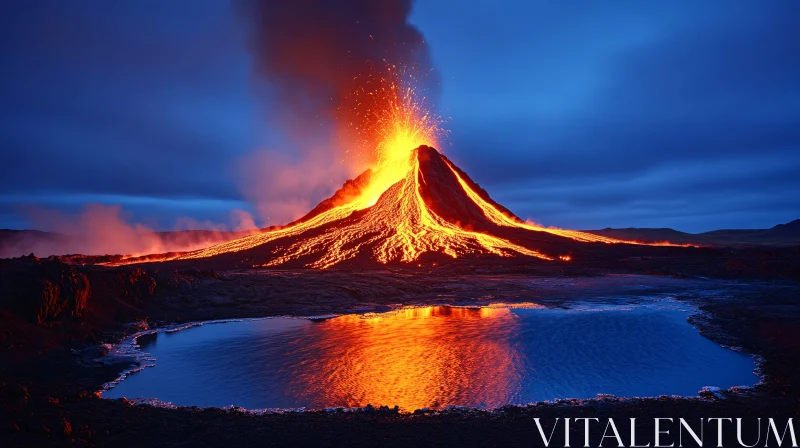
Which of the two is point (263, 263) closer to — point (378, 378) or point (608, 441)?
point (378, 378)

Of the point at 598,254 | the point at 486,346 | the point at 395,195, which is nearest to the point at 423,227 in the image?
the point at 395,195

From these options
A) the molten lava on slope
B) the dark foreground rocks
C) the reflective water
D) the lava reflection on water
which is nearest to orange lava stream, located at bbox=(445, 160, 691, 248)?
the molten lava on slope

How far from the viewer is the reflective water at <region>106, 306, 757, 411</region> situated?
44.7 feet

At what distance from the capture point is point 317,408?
1241 cm

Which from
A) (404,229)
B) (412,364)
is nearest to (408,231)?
(404,229)

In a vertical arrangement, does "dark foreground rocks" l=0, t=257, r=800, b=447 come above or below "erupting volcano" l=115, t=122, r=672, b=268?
below

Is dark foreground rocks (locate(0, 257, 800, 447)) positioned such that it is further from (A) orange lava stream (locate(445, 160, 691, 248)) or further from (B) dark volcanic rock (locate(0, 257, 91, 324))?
(A) orange lava stream (locate(445, 160, 691, 248))

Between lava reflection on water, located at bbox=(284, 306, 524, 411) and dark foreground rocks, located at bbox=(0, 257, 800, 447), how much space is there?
1801 mm

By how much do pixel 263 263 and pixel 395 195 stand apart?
27209mm

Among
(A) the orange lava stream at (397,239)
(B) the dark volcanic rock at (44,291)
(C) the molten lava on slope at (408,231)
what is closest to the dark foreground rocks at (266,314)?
(B) the dark volcanic rock at (44,291)

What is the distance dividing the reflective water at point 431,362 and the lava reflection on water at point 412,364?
4cm

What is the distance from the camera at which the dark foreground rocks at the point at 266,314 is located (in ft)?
33.3

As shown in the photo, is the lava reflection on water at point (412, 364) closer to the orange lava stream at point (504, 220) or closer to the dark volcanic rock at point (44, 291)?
the dark volcanic rock at point (44, 291)

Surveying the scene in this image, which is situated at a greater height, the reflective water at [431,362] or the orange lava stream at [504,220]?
the orange lava stream at [504,220]
